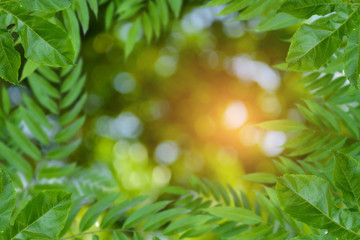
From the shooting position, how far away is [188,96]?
1.72 m

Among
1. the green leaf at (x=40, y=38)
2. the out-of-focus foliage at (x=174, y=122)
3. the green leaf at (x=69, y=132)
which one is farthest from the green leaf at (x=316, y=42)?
the green leaf at (x=69, y=132)

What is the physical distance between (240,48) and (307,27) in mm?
1407

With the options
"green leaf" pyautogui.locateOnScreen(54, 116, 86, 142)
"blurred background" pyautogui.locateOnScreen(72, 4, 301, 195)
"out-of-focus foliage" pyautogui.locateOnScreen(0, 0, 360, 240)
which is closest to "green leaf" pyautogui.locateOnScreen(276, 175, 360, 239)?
"out-of-focus foliage" pyautogui.locateOnScreen(0, 0, 360, 240)

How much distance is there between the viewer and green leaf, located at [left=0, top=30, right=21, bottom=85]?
12.2 inches

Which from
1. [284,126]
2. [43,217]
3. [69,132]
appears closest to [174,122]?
[69,132]

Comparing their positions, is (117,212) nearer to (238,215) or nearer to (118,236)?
(118,236)

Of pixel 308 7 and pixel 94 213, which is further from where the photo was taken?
pixel 94 213

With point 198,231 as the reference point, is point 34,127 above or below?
above

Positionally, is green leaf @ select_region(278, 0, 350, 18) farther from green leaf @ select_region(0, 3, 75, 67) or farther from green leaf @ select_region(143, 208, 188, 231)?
green leaf @ select_region(143, 208, 188, 231)

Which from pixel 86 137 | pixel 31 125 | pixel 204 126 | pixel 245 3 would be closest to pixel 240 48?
pixel 204 126

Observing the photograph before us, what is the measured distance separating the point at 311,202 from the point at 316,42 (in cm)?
13

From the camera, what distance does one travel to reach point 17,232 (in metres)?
0.31

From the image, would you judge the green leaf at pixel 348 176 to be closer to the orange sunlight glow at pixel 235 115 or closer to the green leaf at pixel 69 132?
the green leaf at pixel 69 132

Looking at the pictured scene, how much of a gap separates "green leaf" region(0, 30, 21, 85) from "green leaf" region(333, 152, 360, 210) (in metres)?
0.27
